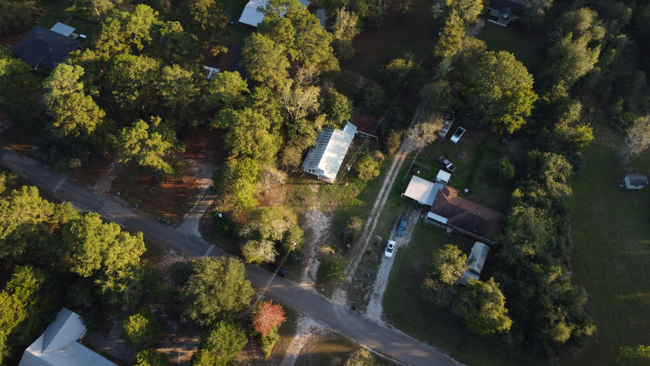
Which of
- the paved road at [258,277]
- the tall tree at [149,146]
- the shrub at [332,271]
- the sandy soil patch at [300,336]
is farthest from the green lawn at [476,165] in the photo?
the tall tree at [149,146]

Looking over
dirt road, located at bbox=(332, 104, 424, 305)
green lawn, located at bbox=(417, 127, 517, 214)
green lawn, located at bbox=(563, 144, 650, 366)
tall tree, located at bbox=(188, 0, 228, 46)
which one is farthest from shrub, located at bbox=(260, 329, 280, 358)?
tall tree, located at bbox=(188, 0, 228, 46)

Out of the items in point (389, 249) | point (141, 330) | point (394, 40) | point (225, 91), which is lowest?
point (141, 330)

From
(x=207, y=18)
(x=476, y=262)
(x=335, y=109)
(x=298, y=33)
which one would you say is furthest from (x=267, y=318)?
(x=207, y=18)

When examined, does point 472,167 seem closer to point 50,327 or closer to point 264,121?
point 264,121

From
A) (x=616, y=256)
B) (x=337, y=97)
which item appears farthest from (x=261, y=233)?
(x=616, y=256)

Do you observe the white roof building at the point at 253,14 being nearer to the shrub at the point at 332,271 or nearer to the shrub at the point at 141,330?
the shrub at the point at 332,271

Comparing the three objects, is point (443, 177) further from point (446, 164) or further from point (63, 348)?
point (63, 348)
